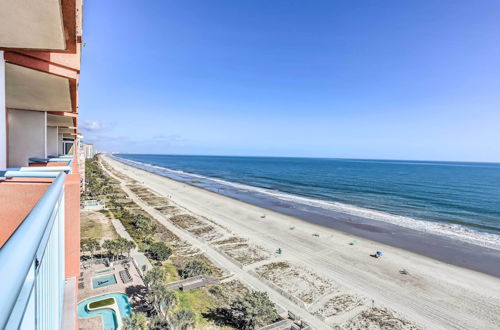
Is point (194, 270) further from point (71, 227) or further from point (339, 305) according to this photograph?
point (71, 227)

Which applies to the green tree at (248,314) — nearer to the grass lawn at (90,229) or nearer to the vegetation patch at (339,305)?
the vegetation patch at (339,305)

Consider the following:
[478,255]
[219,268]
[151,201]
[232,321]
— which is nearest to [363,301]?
[232,321]

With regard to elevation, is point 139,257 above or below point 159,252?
below

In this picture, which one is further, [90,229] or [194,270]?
[90,229]

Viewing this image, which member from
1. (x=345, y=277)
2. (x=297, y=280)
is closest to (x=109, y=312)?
(x=297, y=280)

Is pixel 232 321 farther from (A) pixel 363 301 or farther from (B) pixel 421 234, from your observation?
(B) pixel 421 234

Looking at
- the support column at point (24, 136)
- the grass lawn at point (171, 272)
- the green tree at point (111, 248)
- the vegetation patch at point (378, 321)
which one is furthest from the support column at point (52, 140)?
the vegetation patch at point (378, 321)

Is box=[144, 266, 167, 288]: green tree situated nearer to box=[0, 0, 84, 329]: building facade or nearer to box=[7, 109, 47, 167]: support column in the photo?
box=[7, 109, 47, 167]: support column
